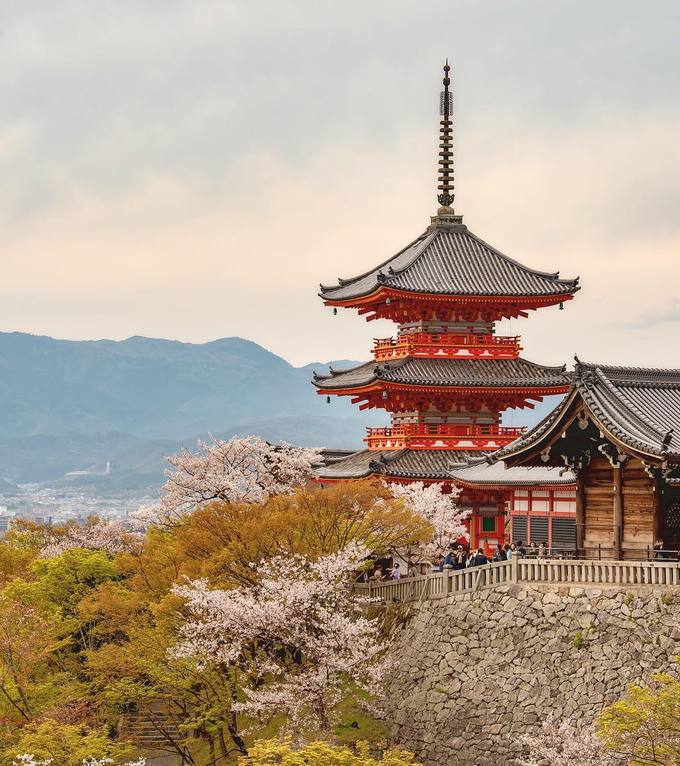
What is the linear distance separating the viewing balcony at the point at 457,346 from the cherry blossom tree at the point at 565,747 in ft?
88.4

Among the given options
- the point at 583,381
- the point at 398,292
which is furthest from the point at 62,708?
the point at 398,292

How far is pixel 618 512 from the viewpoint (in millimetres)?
37562

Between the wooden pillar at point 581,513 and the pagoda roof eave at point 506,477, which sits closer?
the wooden pillar at point 581,513

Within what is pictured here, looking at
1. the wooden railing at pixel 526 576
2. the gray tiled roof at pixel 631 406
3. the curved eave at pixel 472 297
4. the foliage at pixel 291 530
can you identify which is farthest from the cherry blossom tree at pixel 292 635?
the curved eave at pixel 472 297

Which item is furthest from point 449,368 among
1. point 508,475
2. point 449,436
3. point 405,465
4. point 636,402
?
point 636,402

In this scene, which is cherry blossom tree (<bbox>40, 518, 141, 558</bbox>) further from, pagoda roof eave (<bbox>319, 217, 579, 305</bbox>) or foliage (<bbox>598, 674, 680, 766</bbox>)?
foliage (<bbox>598, 674, 680, 766</bbox>)

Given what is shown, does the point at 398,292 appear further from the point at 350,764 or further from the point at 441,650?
the point at 350,764

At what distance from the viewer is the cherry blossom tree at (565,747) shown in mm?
31109

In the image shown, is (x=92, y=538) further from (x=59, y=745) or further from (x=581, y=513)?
(x=581, y=513)

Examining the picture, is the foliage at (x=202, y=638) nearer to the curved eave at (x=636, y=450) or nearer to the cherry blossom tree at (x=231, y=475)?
the cherry blossom tree at (x=231, y=475)

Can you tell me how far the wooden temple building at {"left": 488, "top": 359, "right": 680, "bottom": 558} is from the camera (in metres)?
36.7

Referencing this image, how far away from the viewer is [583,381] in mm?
37812

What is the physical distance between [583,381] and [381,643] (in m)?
9.96

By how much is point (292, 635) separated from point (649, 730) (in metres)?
13.4
